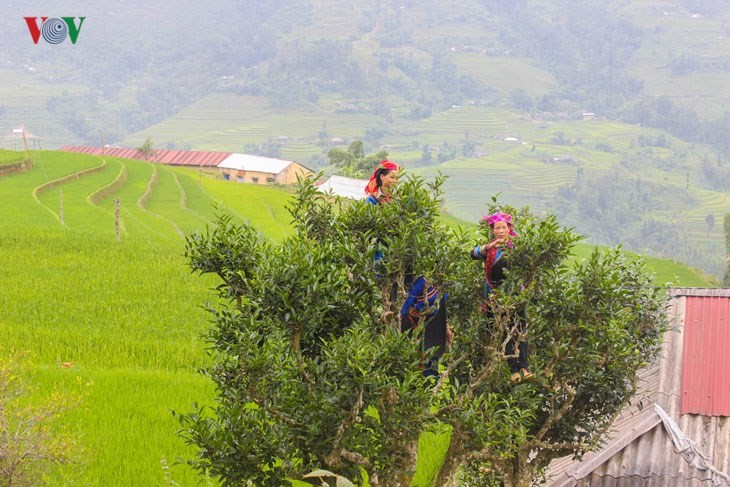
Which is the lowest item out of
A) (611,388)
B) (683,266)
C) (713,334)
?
(683,266)

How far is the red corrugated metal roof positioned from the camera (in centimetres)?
917

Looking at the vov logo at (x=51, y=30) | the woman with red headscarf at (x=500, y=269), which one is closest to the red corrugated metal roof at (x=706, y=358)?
the woman with red headscarf at (x=500, y=269)

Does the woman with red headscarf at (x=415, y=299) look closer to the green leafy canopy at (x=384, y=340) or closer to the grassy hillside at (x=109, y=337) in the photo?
the green leafy canopy at (x=384, y=340)

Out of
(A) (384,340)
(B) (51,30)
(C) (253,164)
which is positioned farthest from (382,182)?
(C) (253,164)

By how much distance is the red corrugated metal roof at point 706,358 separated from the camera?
9.17 metres

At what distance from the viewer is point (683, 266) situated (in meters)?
53.8

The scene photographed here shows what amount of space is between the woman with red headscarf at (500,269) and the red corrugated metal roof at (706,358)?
12.3ft

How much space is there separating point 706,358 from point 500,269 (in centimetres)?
469

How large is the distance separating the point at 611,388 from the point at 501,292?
4.26 ft

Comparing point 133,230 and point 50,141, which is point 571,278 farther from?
point 50,141

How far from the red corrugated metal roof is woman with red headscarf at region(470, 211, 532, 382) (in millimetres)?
3758

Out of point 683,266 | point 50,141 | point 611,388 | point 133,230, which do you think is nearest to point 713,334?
point 611,388

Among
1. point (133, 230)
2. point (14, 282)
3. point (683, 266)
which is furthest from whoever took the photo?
point (683, 266)

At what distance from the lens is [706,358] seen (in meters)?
9.70
